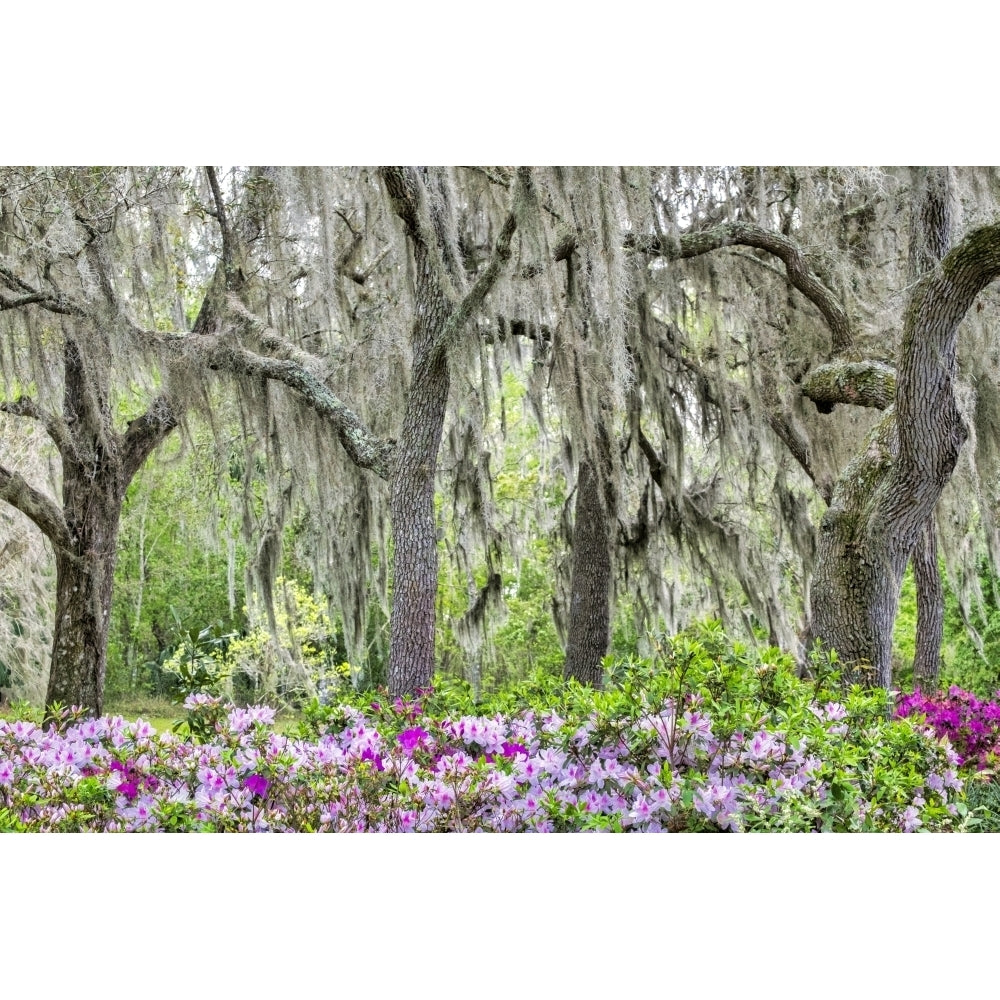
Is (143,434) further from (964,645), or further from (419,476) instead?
(964,645)

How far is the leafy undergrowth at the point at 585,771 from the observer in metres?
2.03

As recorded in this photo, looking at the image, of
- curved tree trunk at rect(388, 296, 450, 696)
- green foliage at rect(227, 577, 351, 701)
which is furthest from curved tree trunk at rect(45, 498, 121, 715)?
green foliage at rect(227, 577, 351, 701)

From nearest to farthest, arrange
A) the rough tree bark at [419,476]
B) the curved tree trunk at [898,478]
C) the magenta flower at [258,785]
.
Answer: the magenta flower at [258,785]
the curved tree trunk at [898,478]
the rough tree bark at [419,476]

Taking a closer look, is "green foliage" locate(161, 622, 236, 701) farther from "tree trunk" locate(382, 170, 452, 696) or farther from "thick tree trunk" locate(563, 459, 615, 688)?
"tree trunk" locate(382, 170, 452, 696)

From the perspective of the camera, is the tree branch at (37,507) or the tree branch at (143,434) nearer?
the tree branch at (37,507)

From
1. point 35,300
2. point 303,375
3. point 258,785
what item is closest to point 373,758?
point 258,785

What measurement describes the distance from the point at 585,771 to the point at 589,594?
3092 millimetres

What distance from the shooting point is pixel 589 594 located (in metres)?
5.21

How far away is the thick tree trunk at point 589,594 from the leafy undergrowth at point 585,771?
8.89 feet

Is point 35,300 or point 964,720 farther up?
point 35,300

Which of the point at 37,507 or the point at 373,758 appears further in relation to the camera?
the point at 37,507

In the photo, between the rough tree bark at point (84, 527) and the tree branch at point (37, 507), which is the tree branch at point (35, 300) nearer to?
the rough tree bark at point (84, 527)

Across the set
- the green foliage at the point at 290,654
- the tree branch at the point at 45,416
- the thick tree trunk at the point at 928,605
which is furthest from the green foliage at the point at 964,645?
the tree branch at the point at 45,416
